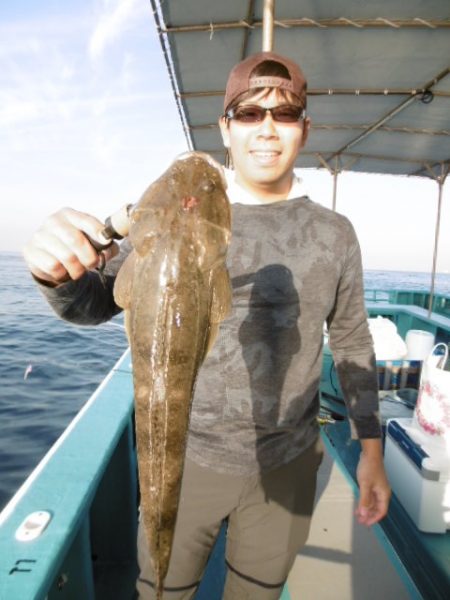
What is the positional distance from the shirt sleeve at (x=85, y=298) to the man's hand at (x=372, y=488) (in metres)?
2.09

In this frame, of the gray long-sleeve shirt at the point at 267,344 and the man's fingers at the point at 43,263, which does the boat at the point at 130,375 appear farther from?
the man's fingers at the point at 43,263

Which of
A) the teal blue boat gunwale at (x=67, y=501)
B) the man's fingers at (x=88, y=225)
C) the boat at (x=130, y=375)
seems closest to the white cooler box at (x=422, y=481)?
the boat at (x=130, y=375)

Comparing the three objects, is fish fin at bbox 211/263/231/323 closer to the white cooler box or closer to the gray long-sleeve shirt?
the gray long-sleeve shirt

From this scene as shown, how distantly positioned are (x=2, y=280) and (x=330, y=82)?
42487mm

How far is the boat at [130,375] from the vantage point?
92.7 inches

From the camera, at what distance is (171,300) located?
1.43 m

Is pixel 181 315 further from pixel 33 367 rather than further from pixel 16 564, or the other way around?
pixel 33 367

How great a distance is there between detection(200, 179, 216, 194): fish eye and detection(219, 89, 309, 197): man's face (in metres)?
0.99

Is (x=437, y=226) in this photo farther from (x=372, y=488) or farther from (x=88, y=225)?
(x=88, y=225)

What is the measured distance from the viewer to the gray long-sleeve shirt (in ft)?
7.66

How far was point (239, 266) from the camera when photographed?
238cm

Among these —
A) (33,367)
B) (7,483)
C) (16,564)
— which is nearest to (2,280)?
(33,367)

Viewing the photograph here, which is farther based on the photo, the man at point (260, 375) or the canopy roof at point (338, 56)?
the canopy roof at point (338, 56)

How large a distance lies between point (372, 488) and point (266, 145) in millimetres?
2520
